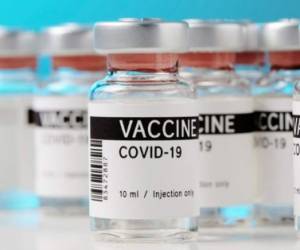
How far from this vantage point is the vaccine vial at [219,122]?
101 centimetres

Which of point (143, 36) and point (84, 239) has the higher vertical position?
point (143, 36)

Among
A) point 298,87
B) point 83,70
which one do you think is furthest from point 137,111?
point 83,70

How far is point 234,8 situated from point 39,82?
26 cm

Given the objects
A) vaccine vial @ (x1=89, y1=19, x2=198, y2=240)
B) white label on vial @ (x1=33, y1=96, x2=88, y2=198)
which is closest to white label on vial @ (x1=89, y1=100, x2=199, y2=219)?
vaccine vial @ (x1=89, y1=19, x2=198, y2=240)

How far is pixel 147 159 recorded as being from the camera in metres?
0.90

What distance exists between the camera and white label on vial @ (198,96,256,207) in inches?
39.9

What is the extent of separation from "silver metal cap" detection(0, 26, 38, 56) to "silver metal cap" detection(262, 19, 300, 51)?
1.01 feet

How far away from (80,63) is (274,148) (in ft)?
0.76

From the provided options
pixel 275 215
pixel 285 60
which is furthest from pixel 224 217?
pixel 285 60

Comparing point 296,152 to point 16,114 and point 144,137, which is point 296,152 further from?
point 16,114

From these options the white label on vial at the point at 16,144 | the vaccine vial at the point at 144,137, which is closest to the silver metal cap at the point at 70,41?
the white label on vial at the point at 16,144

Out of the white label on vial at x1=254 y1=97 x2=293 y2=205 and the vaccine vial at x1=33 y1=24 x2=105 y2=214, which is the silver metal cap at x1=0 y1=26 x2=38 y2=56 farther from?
the white label on vial at x1=254 y1=97 x2=293 y2=205

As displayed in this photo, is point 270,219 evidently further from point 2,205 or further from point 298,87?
point 2,205

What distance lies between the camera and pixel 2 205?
4.02 ft
